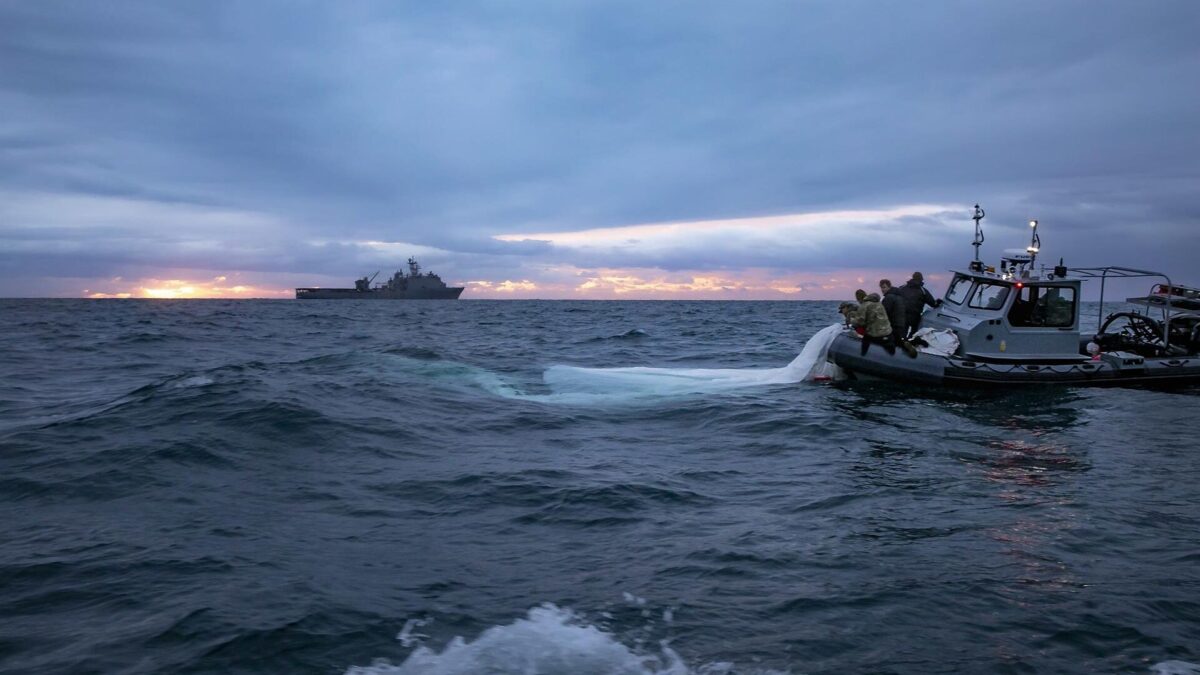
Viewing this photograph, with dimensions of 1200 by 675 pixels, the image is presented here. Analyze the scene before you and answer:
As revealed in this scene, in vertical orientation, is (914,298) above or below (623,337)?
above

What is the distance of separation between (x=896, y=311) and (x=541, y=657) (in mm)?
14175

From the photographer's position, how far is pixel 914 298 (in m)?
18.0

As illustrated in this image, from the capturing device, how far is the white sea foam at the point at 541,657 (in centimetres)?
486

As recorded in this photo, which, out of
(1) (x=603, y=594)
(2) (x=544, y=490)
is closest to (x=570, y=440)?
(2) (x=544, y=490)

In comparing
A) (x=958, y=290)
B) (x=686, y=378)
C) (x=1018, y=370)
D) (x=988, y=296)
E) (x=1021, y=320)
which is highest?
(x=958, y=290)

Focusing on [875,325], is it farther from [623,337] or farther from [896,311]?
[623,337]

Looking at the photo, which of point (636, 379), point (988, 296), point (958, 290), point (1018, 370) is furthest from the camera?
point (636, 379)

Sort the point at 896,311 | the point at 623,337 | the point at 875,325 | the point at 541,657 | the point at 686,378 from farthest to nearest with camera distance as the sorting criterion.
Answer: the point at 623,337, the point at 686,378, the point at 896,311, the point at 875,325, the point at 541,657

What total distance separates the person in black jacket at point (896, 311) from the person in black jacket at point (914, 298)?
27 centimetres

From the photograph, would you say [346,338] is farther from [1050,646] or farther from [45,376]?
[1050,646]

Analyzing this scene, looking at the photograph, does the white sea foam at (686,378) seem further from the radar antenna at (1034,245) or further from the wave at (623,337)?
the wave at (623,337)

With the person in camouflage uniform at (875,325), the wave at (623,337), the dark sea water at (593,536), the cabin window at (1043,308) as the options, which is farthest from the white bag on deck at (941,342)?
the wave at (623,337)

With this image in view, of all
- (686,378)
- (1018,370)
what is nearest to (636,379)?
(686,378)

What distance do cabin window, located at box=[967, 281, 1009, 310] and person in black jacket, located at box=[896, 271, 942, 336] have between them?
3.10ft
